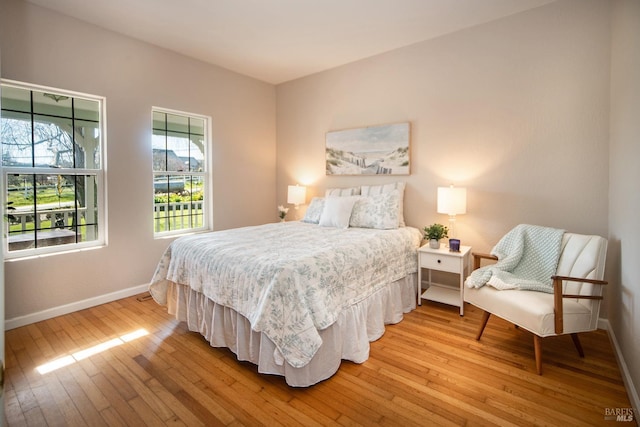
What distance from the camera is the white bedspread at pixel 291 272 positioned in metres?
2.02

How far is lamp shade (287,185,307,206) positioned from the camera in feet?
15.4

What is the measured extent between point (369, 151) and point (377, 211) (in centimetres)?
94

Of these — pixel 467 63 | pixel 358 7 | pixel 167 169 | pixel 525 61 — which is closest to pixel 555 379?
pixel 525 61

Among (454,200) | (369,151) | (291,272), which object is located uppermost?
(369,151)

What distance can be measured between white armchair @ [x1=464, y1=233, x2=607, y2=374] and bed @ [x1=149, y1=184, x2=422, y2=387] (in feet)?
2.76

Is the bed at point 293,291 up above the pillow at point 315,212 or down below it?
below

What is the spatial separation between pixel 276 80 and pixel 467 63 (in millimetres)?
2731

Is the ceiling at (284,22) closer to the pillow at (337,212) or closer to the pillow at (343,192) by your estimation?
the pillow at (343,192)

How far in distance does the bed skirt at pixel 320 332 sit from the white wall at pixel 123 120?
1028mm

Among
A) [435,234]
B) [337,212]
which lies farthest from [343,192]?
[435,234]

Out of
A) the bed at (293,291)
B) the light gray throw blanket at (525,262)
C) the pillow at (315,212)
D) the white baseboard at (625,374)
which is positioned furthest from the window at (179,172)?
the white baseboard at (625,374)

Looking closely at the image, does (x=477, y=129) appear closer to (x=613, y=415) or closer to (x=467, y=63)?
(x=467, y=63)

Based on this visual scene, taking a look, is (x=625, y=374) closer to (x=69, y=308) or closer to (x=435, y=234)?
(x=435, y=234)

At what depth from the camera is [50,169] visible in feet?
10.4
